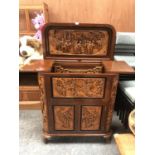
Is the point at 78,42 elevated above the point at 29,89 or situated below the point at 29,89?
above

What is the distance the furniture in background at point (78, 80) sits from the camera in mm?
1752

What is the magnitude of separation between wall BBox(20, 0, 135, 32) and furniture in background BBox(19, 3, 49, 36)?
0.60ft

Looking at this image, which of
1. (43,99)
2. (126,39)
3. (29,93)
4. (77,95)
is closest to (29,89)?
(29,93)

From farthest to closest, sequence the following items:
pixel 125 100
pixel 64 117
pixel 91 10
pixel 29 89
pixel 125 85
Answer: pixel 91 10
pixel 29 89
pixel 125 85
pixel 125 100
pixel 64 117

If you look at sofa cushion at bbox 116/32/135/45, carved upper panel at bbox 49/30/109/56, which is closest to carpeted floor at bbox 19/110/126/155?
carved upper panel at bbox 49/30/109/56

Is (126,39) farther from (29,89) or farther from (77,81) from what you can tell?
(77,81)

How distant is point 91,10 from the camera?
136 inches

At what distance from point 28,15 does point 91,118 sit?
2.15 metres

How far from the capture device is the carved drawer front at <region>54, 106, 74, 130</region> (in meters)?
1.83

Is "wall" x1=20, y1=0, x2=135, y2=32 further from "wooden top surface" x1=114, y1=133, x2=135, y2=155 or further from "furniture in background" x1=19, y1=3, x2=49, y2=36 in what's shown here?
"wooden top surface" x1=114, y1=133, x2=135, y2=155

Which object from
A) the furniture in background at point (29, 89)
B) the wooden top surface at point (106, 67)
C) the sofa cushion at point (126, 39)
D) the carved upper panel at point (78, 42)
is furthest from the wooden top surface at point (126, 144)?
the sofa cushion at point (126, 39)

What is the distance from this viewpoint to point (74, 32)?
206 centimetres

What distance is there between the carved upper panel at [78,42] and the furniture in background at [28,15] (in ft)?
4.12
